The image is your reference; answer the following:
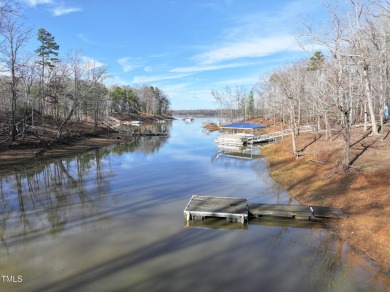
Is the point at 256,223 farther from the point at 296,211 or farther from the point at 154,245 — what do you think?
the point at 154,245

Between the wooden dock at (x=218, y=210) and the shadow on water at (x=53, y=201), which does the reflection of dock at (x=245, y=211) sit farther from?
the shadow on water at (x=53, y=201)

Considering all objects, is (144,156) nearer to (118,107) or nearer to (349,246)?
(349,246)

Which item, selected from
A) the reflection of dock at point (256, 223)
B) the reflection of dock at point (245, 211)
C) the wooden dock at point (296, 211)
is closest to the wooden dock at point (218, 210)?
the reflection of dock at point (245, 211)

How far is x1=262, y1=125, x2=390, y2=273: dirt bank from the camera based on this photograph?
1041 cm

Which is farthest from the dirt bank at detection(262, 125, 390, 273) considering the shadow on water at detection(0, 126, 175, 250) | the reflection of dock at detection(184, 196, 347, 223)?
the shadow on water at detection(0, 126, 175, 250)

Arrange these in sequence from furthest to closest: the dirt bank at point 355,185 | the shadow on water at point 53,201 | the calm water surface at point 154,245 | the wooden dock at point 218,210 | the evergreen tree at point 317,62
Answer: the evergreen tree at point 317,62
the wooden dock at point 218,210
the shadow on water at point 53,201
the dirt bank at point 355,185
the calm water surface at point 154,245

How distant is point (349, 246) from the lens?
10.3m

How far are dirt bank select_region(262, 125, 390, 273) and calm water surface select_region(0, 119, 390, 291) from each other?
83cm

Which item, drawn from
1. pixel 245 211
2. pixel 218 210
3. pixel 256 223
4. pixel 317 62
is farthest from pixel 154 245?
pixel 317 62

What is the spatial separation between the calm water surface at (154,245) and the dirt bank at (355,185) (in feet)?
2.73

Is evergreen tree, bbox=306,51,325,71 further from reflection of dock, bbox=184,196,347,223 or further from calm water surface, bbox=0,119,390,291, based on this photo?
calm water surface, bbox=0,119,390,291

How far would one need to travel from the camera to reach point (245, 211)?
1309 centimetres

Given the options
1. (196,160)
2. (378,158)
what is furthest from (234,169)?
(378,158)

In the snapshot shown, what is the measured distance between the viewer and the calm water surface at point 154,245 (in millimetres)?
8172
